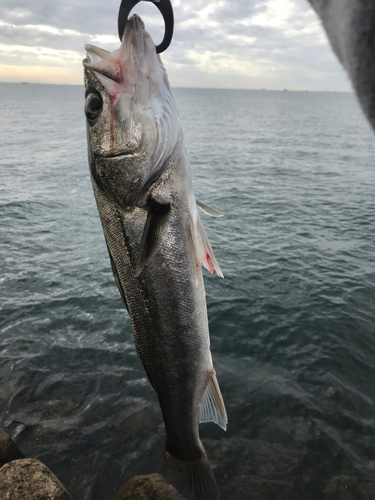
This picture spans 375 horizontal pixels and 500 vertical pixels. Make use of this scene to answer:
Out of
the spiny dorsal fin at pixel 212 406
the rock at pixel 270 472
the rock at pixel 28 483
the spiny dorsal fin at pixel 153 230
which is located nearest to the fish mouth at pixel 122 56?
the spiny dorsal fin at pixel 153 230

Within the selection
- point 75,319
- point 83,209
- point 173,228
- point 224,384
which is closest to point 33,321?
point 75,319

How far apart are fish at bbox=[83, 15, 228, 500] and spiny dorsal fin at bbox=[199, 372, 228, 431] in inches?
13.2

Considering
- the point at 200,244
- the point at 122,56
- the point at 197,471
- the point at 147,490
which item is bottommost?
the point at 147,490

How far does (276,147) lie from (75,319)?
3989cm

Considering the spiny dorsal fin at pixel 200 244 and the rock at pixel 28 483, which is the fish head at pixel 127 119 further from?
the rock at pixel 28 483

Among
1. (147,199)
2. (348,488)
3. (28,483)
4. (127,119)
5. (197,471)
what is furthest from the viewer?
(348,488)

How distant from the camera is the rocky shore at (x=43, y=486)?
4.71 meters

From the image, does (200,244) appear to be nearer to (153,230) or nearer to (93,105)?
(153,230)

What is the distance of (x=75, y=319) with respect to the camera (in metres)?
10.7

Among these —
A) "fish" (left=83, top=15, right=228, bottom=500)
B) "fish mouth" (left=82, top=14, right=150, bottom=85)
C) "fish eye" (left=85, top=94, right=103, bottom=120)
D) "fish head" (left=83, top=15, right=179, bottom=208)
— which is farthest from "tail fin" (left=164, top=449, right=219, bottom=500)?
"fish mouth" (left=82, top=14, right=150, bottom=85)

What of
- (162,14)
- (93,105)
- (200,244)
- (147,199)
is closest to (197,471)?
(200,244)

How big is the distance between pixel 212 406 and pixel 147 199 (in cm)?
202

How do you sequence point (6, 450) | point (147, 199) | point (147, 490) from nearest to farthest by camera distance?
point (147, 199) → point (147, 490) → point (6, 450)

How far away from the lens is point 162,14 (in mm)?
2211
